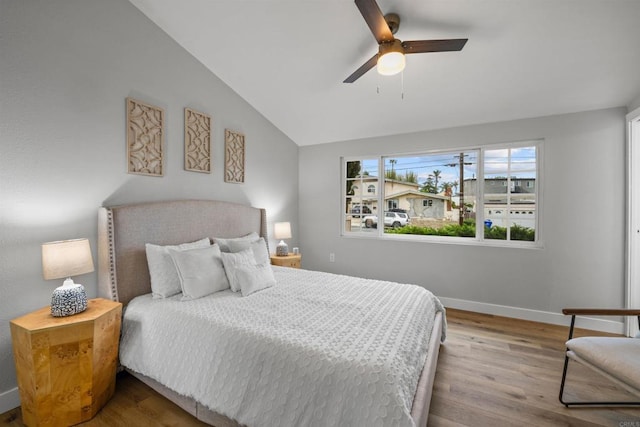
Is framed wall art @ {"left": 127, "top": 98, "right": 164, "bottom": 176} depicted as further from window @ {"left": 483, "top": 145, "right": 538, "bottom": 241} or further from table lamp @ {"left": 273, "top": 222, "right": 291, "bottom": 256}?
window @ {"left": 483, "top": 145, "right": 538, "bottom": 241}

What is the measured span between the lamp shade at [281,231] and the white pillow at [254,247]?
88cm

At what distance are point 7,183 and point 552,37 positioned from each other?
13.2 ft

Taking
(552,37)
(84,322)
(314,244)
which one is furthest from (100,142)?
(552,37)

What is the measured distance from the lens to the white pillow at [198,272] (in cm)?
220

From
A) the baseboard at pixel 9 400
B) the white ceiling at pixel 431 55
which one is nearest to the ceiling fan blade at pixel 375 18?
the white ceiling at pixel 431 55

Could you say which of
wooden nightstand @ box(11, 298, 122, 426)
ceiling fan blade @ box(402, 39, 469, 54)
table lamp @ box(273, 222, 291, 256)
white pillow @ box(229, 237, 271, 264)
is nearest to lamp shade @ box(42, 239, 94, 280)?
wooden nightstand @ box(11, 298, 122, 426)

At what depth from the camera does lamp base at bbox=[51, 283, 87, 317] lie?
1.72 metres

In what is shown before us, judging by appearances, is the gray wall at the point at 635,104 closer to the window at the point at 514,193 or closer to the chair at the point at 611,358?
the window at the point at 514,193

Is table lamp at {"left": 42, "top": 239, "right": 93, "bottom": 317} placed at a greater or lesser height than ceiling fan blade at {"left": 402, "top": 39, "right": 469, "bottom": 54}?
lesser

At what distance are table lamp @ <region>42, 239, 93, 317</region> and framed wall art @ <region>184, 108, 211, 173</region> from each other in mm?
1312

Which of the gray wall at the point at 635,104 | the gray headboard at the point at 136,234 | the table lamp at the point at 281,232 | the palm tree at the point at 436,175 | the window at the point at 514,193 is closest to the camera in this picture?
the gray headboard at the point at 136,234

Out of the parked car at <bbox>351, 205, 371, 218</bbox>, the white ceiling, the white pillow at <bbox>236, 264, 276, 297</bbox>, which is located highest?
the white ceiling

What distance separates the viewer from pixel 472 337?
9.27ft

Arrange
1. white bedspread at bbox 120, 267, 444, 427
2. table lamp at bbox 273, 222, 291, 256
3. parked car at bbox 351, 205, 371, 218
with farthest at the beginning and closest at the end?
1. parked car at bbox 351, 205, 371, 218
2. table lamp at bbox 273, 222, 291, 256
3. white bedspread at bbox 120, 267, 444, 427
